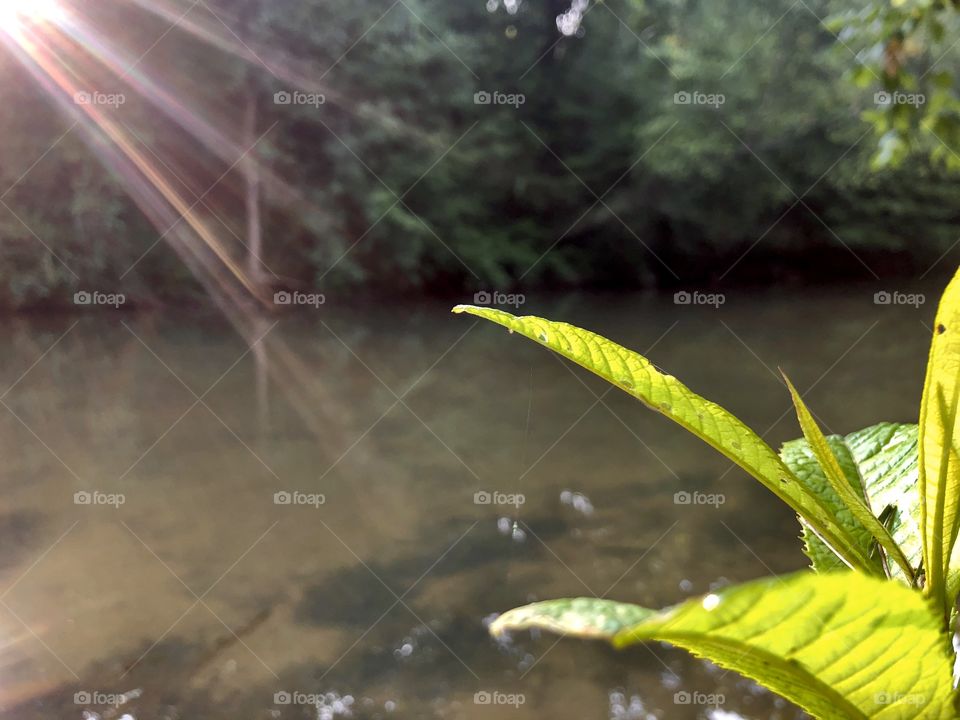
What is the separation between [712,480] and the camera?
3609 millimetres

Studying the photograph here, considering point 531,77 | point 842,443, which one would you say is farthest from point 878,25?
point 531,77

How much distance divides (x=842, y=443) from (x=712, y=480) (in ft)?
10.1

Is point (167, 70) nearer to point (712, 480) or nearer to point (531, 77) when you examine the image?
point (531, 77)

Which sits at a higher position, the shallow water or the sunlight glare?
the sunlight glare
